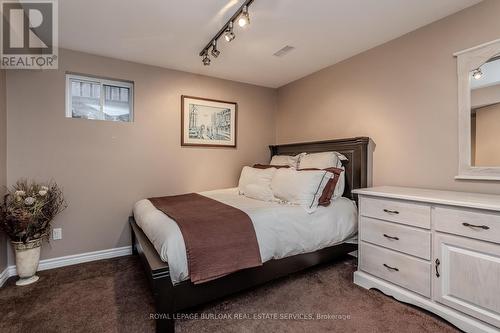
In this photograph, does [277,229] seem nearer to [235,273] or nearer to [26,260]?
[235,273]

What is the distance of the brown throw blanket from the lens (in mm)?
1658

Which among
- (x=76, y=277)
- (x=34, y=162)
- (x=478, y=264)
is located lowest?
(x=76, y=277)

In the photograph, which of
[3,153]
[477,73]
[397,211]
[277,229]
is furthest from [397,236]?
[3,153]

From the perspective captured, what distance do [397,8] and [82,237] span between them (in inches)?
153

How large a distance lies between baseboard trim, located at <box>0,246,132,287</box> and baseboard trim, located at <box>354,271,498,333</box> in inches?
105

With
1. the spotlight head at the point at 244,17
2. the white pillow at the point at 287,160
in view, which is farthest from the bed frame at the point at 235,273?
the spotlight head at the point at 244,17

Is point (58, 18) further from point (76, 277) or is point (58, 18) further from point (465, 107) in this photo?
point (465, 107)

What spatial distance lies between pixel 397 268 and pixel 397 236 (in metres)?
0.26

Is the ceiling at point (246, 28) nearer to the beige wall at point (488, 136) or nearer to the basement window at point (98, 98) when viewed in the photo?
the basement window at point (98, 98)

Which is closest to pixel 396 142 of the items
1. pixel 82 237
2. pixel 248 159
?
pixel 248 159

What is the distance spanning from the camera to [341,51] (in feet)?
9.29

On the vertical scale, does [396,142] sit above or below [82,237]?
above

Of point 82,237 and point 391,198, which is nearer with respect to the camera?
point 391,198

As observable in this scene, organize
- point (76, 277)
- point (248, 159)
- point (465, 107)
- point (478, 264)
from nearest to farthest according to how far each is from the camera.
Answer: point (478, 264), point (465, 107), point (76, 277), point (248, 159)
